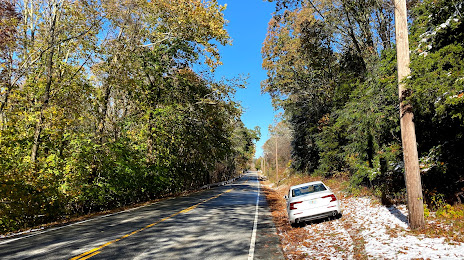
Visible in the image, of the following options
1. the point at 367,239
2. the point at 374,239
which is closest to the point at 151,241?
the point at 367,239

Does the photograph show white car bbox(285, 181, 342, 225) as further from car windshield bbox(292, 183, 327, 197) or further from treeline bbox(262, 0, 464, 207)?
treeline bbox(262, 0, 464, 207)

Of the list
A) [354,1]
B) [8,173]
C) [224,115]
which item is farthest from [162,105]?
[354,1]

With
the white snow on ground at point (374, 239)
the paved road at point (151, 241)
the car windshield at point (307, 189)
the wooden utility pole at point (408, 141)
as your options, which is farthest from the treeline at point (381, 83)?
the paved road at point (151, 241)

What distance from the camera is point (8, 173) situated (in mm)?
10039

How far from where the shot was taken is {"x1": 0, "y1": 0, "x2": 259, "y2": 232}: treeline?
1170 centimetres

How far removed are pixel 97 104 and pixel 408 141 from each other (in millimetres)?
16339

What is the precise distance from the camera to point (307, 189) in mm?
10453

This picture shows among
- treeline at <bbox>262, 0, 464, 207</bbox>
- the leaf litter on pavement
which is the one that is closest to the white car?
the leaf litter on pavement

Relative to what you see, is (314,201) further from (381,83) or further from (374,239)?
(381,83)

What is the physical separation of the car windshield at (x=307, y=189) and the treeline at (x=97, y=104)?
9615 millimetres

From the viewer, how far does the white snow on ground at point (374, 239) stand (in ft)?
17.7

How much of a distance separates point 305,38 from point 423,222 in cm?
1679

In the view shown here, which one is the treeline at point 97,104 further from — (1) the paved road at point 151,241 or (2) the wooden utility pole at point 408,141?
(2) the wooden utility pole at point 408,141

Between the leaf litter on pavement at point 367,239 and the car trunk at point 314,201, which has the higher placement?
the car trunk at point 314,201
